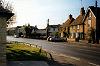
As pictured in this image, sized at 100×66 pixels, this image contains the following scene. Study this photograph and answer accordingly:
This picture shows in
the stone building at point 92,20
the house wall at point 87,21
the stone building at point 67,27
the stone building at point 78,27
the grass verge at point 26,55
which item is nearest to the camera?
the grass verge at point 26,55

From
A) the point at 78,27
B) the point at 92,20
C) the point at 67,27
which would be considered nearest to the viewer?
the point at 92,20

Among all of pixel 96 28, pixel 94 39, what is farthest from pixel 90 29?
pixel 94 39

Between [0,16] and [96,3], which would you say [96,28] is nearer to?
[96,3]

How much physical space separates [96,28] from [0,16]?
182 feet

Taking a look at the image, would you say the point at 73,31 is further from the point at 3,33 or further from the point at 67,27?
the point at 3,33

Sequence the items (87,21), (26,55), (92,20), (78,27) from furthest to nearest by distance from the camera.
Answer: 1. (78,27)
2. (87,21)
3. (92,20)
4. (26,55)

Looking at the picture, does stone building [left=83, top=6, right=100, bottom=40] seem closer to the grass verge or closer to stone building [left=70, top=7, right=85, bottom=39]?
stone building [left=70, top=7, right=85, bottom=39]

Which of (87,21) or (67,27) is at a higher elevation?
(87,21)

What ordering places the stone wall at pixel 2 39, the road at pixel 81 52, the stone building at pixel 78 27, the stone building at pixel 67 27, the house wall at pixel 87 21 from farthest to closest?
the stone building at pixel 67 27
the stone building at pixel 78 27
the house wall at pixel 87 21
the road at pixel 81 52
the stone wall at pixel 2 39

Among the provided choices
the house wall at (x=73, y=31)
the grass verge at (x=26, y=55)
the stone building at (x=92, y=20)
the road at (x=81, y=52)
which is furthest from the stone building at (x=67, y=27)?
the grass verge at (x=26, y=55)

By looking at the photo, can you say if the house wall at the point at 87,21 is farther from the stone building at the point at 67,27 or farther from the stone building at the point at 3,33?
the stone building at the point at 3,33

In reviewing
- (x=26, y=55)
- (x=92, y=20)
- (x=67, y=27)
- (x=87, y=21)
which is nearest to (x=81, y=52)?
(x=26, y=55)

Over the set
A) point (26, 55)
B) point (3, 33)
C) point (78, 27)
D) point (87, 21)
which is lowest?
point (26, 55)

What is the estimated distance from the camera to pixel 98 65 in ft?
67.9
